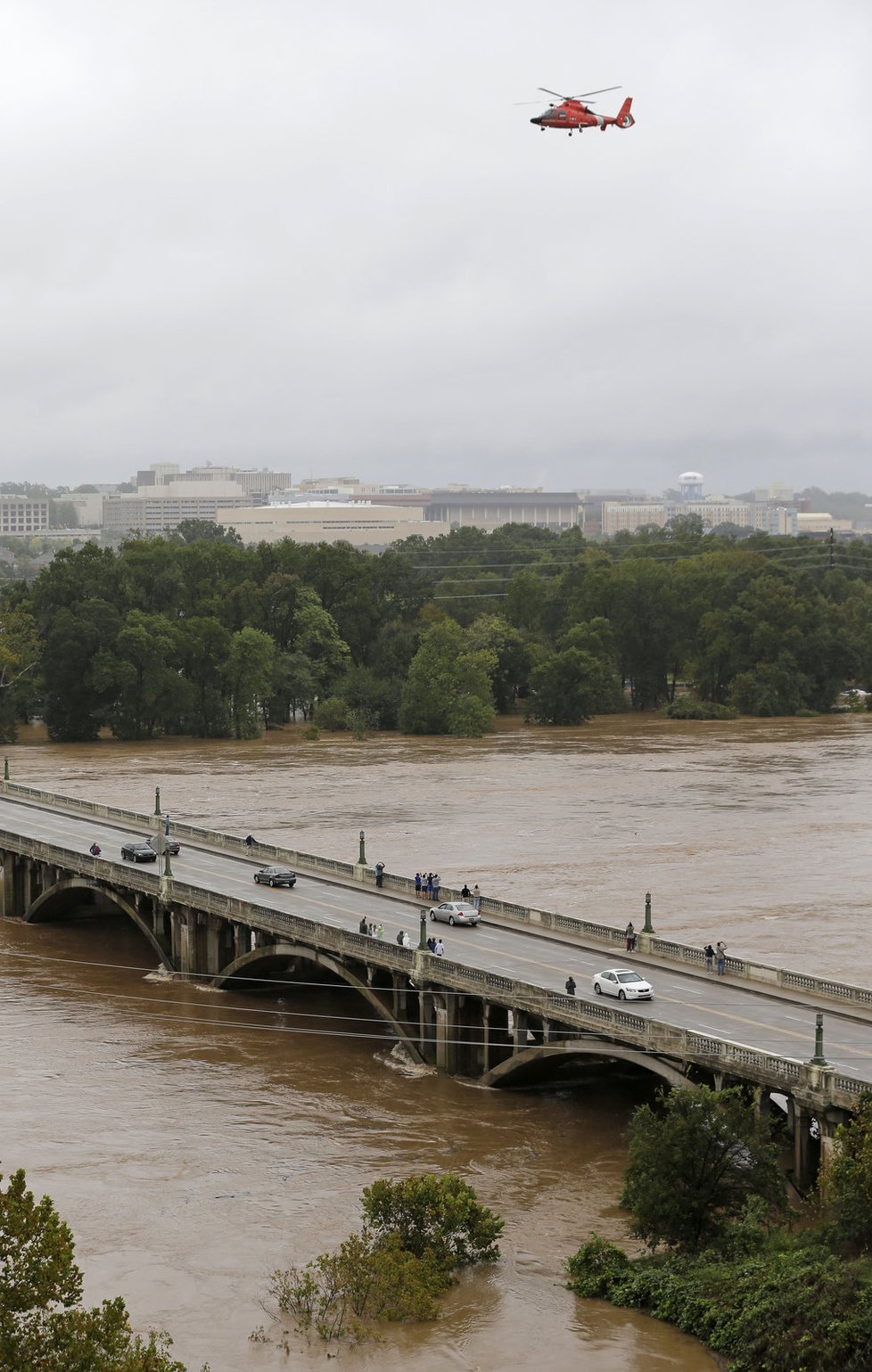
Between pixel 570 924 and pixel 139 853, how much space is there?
71.2 feet

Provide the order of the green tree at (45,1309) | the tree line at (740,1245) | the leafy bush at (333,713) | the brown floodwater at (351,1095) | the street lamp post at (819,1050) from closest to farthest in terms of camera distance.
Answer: the green tree at (45,1309) < the tree line at (740,1245) < the brown floodwater at (351,1095) < the street lamp post at (819,1050) < the leafy bush at (333,713)

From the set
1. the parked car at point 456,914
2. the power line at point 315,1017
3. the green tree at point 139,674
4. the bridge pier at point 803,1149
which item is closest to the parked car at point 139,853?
the power line at point 315,1017

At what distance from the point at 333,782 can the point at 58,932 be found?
45.7 meters

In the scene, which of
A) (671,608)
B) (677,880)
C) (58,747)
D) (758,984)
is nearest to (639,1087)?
(758,984)

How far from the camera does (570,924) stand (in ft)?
189

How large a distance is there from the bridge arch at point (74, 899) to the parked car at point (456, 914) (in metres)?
11.6

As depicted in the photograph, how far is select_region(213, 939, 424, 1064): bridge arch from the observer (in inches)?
2064

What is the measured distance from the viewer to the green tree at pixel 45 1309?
27.4m

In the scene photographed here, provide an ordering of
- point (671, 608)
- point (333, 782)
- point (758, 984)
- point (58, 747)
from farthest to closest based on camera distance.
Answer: point (671, 608) → point (58, 747) → point (333, 782) → point (758, 984)

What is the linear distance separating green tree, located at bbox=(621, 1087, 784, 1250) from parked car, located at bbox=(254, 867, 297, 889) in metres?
30.3

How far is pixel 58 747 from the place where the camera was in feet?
484

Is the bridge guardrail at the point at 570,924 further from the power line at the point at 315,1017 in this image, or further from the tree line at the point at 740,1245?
the tree line at the point at 740,1245

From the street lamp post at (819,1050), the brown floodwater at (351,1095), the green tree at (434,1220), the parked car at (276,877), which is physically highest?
the street lamp post at (819,1050)

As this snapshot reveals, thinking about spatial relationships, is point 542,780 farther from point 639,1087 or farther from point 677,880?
point 639,1087
